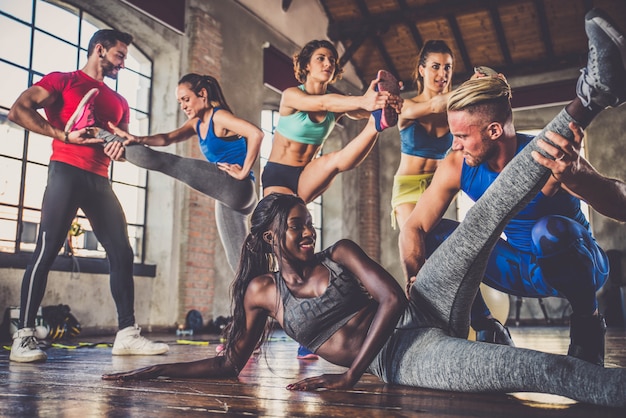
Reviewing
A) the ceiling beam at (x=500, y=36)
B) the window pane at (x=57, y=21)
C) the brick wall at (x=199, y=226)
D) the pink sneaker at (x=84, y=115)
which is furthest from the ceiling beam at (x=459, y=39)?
the pink sneaker at (x=84, y=115)

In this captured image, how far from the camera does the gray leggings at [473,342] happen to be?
1172 millimetres

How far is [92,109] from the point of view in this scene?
2895 mm

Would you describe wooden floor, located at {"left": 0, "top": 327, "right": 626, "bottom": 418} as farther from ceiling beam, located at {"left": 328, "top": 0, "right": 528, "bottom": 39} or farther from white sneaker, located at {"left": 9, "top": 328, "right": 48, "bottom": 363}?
ceiling beam, located at {"left": 328, "top": 0, "right": 528, "bottom": 39}

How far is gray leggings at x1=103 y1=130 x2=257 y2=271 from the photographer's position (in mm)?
2873

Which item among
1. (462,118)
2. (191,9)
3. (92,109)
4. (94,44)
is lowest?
(462,118)

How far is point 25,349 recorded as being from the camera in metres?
2.50

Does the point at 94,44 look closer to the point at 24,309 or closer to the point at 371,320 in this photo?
the point at 24,309

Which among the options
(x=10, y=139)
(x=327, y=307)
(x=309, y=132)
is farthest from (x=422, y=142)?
(x=10, y=139)

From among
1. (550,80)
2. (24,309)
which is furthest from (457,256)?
(550,80)

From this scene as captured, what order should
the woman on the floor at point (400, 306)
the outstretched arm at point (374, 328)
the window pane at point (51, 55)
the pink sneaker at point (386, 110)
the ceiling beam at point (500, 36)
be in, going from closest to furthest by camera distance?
the woman on the floor at point (400, 306) < the outstretched arm at point (374, 328) < the pink sneaker at point (386, 110) < the window pane at point (51, 55) < the ceiling beam at point (500, 36)

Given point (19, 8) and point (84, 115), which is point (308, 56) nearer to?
point (84, 115)

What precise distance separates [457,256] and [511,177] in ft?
0.81

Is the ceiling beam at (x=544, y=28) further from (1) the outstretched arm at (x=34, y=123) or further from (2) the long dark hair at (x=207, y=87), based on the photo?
(1) the outstretched arm at (x=34, y=123)

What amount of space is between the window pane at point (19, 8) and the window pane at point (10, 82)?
0.43 meters
